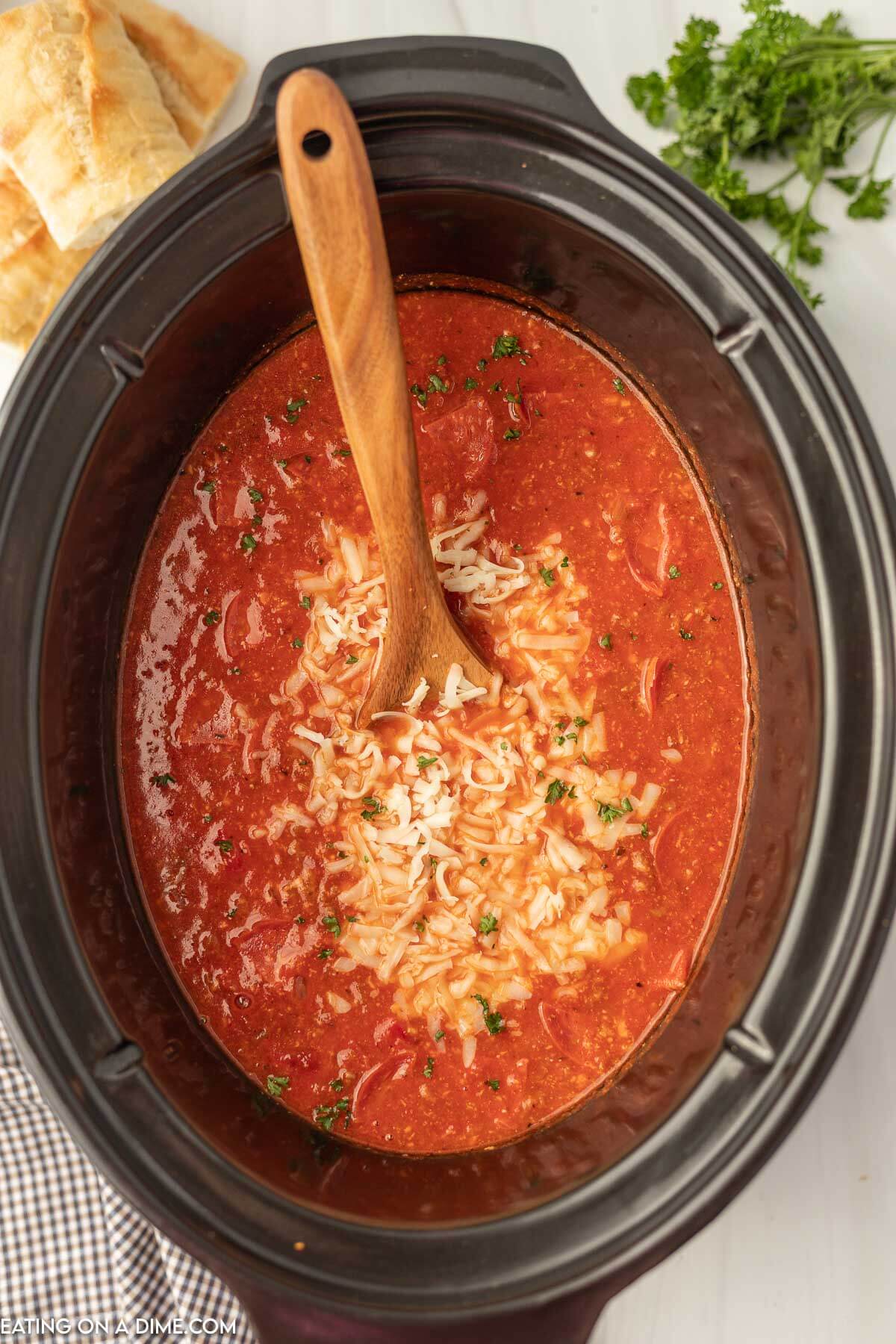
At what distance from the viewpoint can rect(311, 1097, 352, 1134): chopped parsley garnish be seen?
234cm

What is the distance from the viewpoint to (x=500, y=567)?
2.30 m

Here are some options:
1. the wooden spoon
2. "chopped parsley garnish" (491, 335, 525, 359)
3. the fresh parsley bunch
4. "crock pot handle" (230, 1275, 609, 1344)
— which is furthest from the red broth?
the fresh parsley bunch

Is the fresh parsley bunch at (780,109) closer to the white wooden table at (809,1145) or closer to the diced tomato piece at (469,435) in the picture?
the white wooden table at (809,1145)

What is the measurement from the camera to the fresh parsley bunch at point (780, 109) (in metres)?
2.34

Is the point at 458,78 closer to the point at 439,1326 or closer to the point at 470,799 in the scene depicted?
the point at 470,799

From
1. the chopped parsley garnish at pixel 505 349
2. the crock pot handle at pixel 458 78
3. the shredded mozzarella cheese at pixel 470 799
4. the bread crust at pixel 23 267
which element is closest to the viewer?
the crock pot handle at pixel 458 78

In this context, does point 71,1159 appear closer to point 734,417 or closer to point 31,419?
point 31,419

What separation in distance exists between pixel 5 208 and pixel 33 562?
1.04 m

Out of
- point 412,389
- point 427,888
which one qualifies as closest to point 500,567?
point 412,389

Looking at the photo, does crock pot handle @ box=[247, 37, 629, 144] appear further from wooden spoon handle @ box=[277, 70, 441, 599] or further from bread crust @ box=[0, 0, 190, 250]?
bread crust @ box=[0, 0, 190, 250]

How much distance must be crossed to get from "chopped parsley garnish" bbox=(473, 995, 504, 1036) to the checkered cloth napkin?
0.90 metres

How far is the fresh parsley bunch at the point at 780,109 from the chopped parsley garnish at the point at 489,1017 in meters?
1.73

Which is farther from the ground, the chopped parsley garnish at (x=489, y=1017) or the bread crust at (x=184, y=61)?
the bread crust at (x=184, y=61)

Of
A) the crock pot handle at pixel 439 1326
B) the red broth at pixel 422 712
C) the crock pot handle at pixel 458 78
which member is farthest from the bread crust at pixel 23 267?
the crock pot handle at pixel 439 1326
